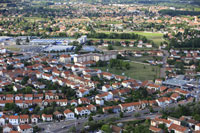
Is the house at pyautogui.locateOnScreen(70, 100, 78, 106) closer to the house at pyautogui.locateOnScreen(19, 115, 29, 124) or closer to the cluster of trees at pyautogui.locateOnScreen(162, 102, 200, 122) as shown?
the house at pyautogui.locateOnScreen(19, 115, 29, 124)

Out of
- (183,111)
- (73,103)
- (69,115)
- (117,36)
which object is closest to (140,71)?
(73,103)

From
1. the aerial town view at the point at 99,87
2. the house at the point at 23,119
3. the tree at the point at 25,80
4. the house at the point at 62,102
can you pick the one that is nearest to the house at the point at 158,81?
the aerial town view at the point at 99,87

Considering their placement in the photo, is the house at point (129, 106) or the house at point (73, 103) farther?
the house at point (73, 103)

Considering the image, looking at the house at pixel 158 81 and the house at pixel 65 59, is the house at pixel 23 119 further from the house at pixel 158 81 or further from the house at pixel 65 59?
the house at pixel 65 59

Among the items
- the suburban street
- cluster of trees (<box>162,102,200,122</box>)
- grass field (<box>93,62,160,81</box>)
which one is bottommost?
grass field (<box>93,62,160,81</box>)

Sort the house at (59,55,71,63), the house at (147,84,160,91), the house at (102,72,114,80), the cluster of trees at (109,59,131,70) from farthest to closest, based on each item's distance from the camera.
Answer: the house at (59,55,71,63), the cluster of trees at (109,59,131,70), the house at (102,72,114,80), the house at (147,84,160,91)

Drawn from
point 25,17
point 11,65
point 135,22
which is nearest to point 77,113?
point 11,65

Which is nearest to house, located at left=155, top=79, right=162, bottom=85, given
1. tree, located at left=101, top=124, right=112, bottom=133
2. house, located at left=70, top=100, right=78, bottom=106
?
house, located at left=70, top=100, right=78, bottom=106

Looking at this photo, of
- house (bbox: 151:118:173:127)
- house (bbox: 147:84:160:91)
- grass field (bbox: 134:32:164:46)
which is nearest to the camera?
house (bbox: 151:118:173:127)

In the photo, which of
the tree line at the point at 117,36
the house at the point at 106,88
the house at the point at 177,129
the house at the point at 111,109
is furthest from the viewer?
the tree line at the point at 117,36
